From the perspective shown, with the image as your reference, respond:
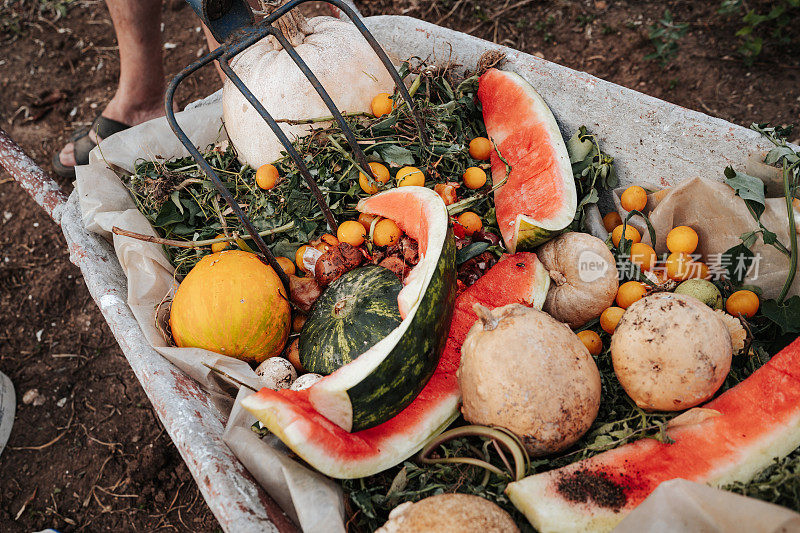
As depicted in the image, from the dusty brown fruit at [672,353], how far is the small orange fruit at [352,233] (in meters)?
1.03

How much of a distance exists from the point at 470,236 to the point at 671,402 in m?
0.98

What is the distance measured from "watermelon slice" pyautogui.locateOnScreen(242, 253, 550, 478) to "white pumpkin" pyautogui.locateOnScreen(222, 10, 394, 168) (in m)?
1.09

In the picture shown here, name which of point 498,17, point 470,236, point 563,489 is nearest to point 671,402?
point 563,489

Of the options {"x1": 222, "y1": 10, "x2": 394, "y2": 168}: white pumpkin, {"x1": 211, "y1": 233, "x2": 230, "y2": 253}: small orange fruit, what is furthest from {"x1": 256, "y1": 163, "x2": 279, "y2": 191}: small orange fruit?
{"x1": 211, "y1": 233, "x2": 230, "y2": 253}: small orange fruit

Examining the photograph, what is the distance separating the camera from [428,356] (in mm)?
1717

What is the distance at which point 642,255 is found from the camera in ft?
6.90

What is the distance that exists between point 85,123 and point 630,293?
445cm

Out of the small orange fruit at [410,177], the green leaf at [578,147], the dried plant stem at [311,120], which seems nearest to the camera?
the small orange fruit at [410,177]

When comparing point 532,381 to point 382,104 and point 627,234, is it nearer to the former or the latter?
point 627,234

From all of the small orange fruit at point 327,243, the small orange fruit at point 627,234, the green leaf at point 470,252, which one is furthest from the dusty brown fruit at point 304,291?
the small orange fruit at point 627,234

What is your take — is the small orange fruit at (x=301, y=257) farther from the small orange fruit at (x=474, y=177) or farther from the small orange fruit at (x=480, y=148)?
the small orange fruit at (x=480, y=148)

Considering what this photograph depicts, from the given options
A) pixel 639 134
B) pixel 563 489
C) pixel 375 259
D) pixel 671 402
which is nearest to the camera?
pixel 563 489

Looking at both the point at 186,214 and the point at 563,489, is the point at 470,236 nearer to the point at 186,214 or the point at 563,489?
the point at 563,489

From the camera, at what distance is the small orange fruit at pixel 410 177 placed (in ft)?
7.07
